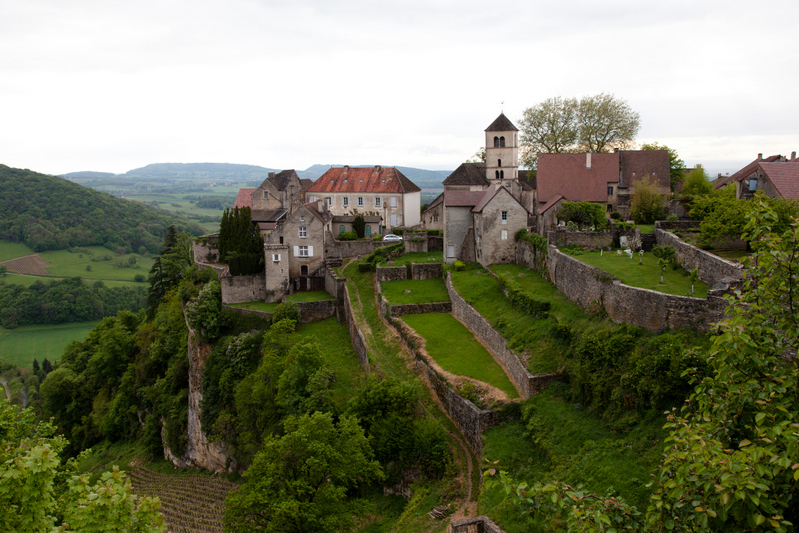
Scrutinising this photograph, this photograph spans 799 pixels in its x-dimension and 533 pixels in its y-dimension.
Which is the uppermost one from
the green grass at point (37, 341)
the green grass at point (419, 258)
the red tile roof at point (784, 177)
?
the red tile roof at point (784, 177)

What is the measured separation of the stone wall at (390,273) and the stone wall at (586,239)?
523 inches

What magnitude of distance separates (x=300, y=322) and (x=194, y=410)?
10.0 m

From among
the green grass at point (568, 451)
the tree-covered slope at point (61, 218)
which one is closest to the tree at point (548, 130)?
the green grass at point (568, 451)

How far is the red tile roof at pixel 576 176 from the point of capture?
139 ft

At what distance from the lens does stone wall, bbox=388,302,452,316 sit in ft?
117

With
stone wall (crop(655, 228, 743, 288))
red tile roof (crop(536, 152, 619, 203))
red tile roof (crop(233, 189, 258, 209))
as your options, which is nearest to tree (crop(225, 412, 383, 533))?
stone wall (crop(655, 228, 743, 288))

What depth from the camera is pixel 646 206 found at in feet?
128

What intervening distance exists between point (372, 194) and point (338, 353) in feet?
96.7

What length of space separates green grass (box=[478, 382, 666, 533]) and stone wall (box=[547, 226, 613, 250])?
1239 cm

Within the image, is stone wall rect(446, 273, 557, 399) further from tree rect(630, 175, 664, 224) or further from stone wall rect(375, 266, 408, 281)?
tree rect(630, 175, 664, 224)

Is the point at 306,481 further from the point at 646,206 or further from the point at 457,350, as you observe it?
the point at 646,206

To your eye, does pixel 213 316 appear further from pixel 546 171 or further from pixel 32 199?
pixel 32 199

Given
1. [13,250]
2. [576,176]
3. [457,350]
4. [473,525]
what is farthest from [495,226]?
[13,250]

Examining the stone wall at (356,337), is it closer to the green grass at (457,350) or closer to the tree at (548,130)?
the green grass at (457,350)
